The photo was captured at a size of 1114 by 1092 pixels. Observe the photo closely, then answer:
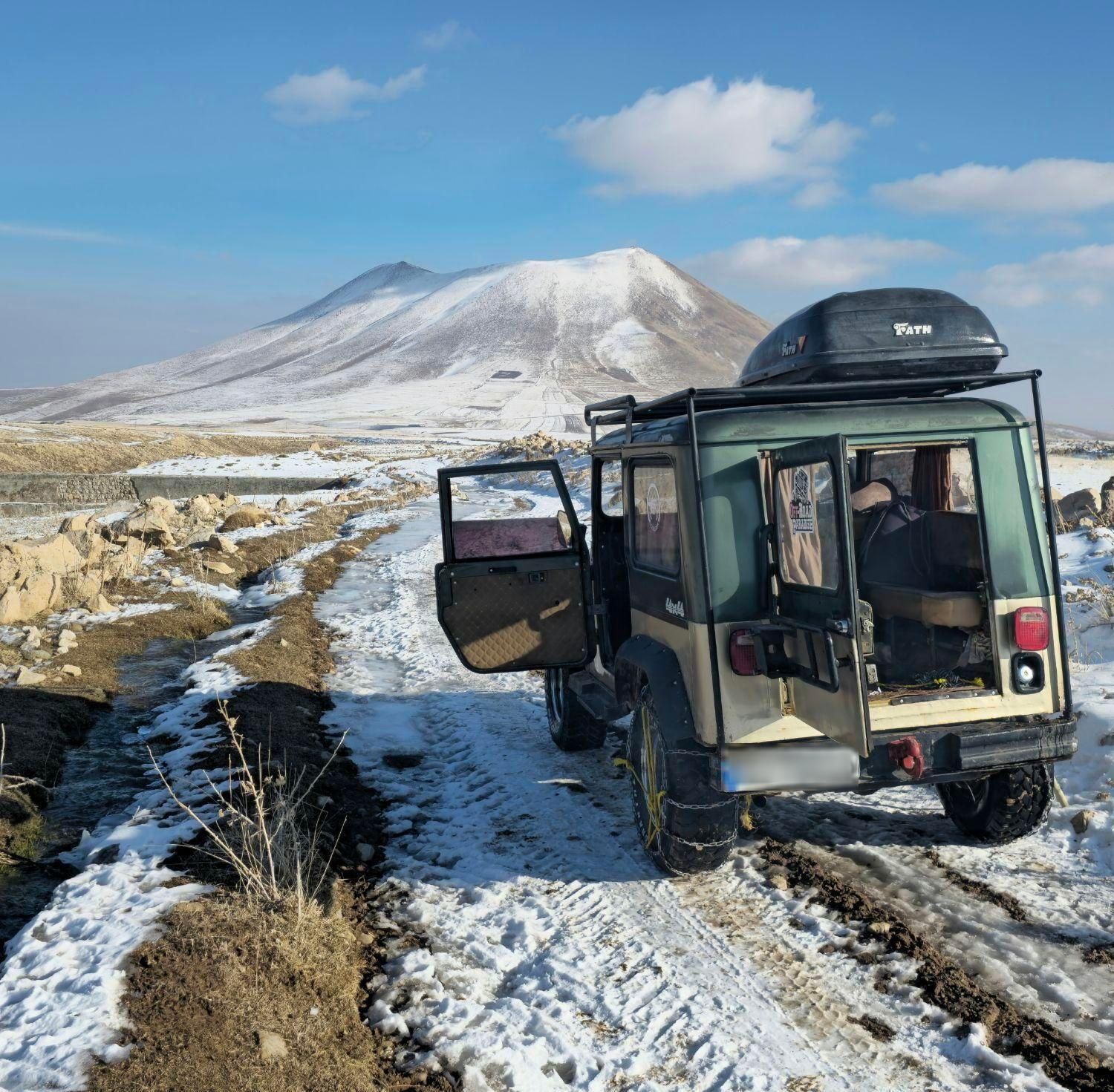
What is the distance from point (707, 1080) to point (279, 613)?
391 inches

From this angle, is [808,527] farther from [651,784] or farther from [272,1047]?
[272,1047]

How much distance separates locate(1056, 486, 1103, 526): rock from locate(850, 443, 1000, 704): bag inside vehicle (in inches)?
382

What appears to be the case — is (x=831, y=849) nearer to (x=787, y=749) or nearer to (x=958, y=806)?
(x=958, y=806)

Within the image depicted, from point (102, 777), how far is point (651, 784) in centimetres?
436

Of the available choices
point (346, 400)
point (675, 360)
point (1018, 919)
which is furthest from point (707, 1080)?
point (675, 360)

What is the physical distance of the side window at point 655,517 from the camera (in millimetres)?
5082

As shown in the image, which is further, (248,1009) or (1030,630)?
(1030,630)

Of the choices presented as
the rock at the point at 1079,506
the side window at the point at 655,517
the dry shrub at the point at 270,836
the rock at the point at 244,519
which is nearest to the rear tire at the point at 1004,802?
the side window at the point at 655,517

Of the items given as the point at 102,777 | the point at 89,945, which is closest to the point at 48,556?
the point at 102,777

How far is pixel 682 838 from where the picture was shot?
490cm

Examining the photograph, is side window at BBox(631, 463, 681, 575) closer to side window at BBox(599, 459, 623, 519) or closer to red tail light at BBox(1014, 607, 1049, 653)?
side window at BBox(599, 459, 623, 519)

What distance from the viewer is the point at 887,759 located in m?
4.52

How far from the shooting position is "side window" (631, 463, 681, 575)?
5.08m

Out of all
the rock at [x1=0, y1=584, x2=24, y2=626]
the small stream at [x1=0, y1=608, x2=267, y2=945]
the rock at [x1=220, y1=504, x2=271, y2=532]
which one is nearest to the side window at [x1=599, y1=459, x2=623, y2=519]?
the small stream at [x1=0, y1=608, x2=267, y2=945]
